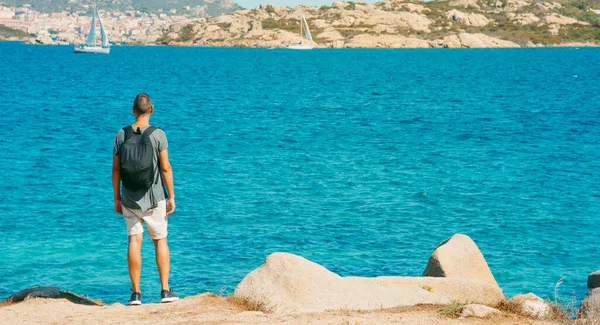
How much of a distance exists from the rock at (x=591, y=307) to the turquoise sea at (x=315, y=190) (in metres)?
2.32

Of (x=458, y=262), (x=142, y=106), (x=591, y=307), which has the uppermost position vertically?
(x=142, y=106)

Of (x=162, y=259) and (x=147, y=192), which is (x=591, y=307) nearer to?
(x=162, y=259)

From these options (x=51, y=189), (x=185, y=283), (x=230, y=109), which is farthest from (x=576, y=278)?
(x=230, y=109)

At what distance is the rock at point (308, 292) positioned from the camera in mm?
9102

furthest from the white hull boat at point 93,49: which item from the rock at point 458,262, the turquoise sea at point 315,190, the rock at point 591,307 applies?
the rock at point 591,307

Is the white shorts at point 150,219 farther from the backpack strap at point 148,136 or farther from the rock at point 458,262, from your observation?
the rock at point 458,262

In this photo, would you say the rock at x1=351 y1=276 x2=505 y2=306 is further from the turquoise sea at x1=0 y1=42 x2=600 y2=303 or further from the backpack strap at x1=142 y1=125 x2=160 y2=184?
the backpack strap at x1=142 y1=125 x2=160 y2=184

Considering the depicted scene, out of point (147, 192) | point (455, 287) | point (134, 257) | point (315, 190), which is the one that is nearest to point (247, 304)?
point (134, 257)

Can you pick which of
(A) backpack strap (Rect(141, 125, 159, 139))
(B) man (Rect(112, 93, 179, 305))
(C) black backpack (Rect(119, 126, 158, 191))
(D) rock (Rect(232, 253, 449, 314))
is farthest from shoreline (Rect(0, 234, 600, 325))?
(A) backpack strap (Rect(141, 125, 159, 139))

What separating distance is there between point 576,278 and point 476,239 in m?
3.55

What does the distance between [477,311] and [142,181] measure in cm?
461

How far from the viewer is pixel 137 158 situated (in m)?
9.19

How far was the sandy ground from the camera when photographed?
332 inches

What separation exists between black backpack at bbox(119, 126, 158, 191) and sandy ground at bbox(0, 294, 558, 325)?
169 cm
